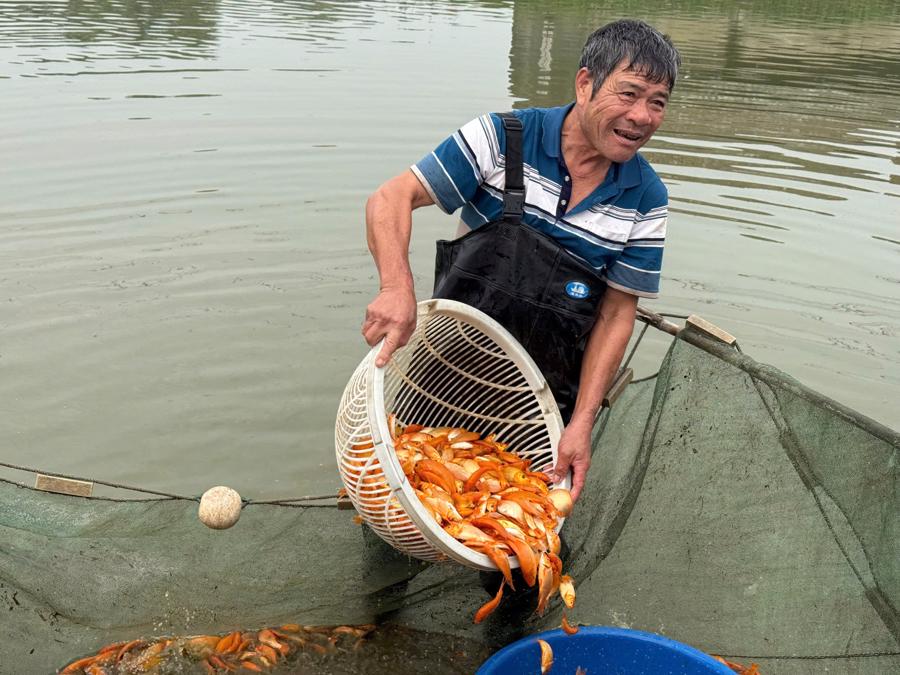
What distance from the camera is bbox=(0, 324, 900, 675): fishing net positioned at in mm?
2807

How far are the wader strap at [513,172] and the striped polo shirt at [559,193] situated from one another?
0.8 inches

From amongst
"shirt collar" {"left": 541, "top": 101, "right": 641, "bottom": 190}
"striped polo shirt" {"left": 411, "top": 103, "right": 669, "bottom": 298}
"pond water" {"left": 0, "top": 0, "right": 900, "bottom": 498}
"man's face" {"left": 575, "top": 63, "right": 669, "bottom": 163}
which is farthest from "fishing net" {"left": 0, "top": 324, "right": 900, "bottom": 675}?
"pond water" {"left": 0, "top": 0, "right": 900, "bottom": 498}

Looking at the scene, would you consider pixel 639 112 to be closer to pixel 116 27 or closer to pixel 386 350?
pixel 386 350

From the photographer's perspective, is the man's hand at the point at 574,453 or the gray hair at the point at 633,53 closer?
the gray hair at the point at 633,53

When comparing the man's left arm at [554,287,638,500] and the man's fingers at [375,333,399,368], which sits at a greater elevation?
the man's fingers at [375,333,399,368]

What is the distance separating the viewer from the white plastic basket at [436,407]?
2.44 metres

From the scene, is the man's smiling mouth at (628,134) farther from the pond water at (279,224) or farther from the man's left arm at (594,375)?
the pond water at (279,224)

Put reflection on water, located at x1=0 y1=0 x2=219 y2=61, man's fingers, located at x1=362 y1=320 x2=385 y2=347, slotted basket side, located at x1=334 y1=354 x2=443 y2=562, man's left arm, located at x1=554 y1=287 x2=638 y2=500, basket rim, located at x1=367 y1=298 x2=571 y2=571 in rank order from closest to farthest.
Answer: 1. basket rim, located at x1=367 y1=298 x2=571 y2=571
2. slotted basket side, located at x1=334 y1=354 x2=443 y2=562
3. man's fingers, located at x1=362 y1=320 x2=385 y2=347
4. man's left arm, located at x1=554 y1=287 x2=638 y2=500
5. reflection on water, located at x1=0 y1=0 x2=219 y2=61

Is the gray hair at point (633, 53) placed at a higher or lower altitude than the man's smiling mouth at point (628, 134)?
higher

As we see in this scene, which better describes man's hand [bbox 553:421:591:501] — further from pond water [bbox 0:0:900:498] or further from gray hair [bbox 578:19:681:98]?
pond water [bbox 0:0:900:498]

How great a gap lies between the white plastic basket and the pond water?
1416mm

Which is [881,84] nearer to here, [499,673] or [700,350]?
[700,350]

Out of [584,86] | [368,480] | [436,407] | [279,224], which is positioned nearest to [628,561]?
[436,407]

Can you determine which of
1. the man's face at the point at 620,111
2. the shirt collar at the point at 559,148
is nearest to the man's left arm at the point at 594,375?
the shirt collar at the point at 559,148
